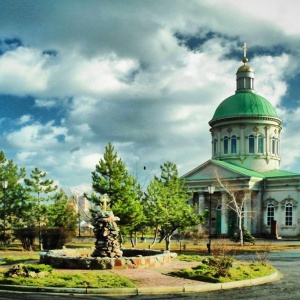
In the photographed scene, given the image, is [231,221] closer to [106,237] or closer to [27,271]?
[106,237]

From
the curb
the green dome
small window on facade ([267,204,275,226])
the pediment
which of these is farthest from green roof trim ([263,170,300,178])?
the curb

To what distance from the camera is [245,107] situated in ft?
208

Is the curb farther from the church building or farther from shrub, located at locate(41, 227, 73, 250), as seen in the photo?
the church building

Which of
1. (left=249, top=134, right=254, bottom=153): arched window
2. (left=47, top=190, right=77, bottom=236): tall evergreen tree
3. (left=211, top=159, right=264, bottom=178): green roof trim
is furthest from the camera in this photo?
(left=249, top=134, right=254, bottom=153): arched window

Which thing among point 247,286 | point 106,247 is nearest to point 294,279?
point 247,286

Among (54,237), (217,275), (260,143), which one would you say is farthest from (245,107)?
(217,275)

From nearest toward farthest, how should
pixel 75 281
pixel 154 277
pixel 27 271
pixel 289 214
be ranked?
pixel 75 281, pixel 27 271, pixel 154 277, pixel 289 214

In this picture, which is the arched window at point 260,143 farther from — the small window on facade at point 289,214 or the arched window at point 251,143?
the small window on facade at point 289,214

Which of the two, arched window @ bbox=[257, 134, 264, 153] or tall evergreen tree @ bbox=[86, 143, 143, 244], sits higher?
arched window @ bbox=[257, 134, 264, 153]

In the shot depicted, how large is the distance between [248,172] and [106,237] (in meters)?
39.8

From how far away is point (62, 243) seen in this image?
1475 inches

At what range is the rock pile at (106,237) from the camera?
69.1ft

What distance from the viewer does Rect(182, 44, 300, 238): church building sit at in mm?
56969

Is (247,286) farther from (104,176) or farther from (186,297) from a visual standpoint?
(104,176)
